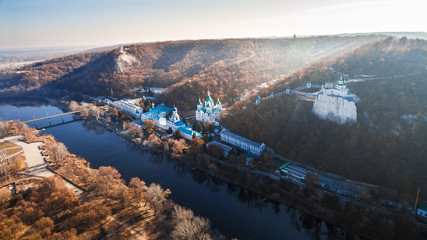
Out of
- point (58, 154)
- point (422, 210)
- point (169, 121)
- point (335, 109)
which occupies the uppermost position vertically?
point (335, 109)

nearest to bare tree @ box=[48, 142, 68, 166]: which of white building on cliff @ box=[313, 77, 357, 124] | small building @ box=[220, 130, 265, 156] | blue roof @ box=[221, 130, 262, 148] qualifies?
small building @ box=[220, 130, 265, 156]

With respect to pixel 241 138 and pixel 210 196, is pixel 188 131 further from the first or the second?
pixel 210 196

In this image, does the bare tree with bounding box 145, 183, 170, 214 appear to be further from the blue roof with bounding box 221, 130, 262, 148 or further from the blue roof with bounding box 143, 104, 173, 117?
the blue roof with bounding box 143, 104, 173, 117

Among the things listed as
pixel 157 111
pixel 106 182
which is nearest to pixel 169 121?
pixel 157 111

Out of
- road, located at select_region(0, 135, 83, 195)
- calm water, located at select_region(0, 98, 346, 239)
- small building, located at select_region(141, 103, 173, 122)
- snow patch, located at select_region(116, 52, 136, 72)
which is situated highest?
snow patch, located at select_region(116, 52, 136, 72)

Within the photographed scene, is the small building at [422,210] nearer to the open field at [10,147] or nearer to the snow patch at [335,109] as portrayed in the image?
→ the snow patch at [335,109]

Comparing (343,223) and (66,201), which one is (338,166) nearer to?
(343,223)
